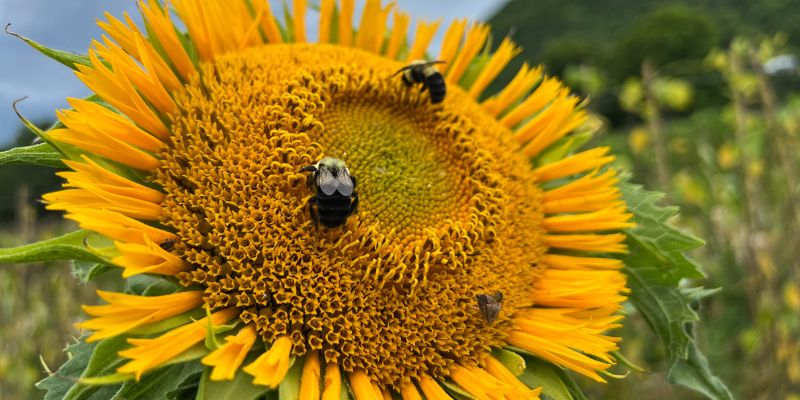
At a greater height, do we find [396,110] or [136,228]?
[396,110]

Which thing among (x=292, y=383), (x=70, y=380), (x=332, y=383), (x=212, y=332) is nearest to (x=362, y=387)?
(x=332, y=383)

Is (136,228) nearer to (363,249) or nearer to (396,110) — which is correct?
(363,249)

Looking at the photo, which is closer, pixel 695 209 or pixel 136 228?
pixel 136 228

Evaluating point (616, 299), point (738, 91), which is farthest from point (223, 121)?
point (738, 91)

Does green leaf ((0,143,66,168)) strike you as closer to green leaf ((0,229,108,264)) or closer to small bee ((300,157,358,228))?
green leaf ((0,229,108,264))

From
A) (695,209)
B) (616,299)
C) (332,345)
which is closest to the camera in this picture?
(332,345)

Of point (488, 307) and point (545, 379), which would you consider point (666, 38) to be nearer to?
point (545, 379)

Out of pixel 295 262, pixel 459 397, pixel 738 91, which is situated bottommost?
pixel 459 397

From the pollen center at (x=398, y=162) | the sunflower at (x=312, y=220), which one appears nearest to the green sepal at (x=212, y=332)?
the sunflower at (x=312, y=220)
